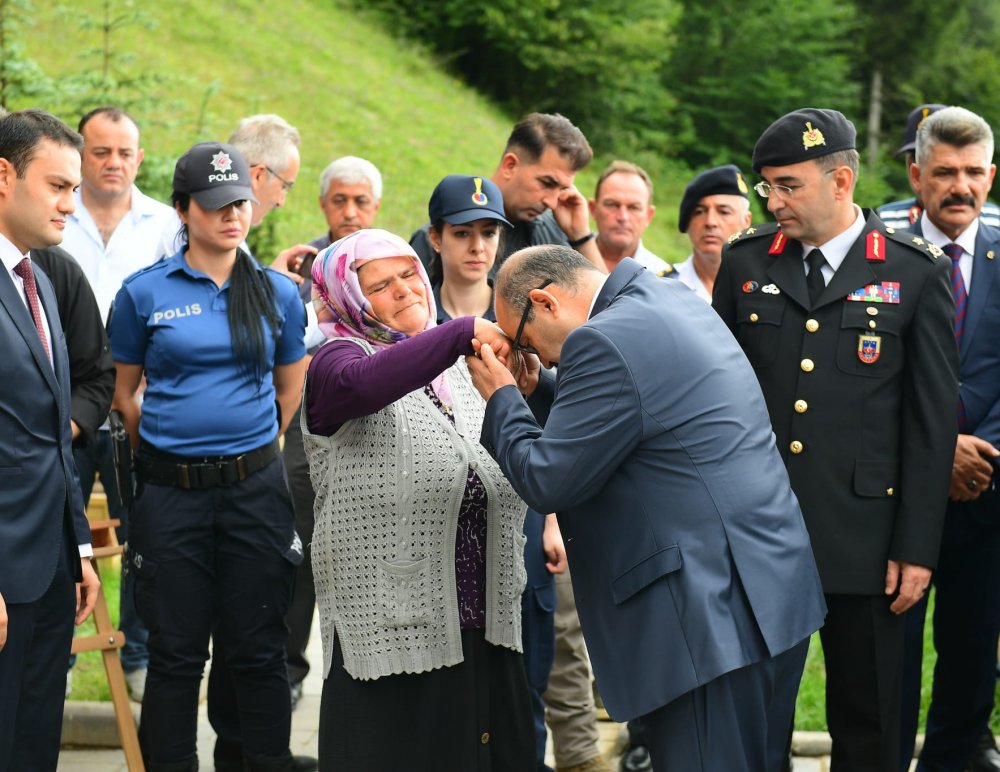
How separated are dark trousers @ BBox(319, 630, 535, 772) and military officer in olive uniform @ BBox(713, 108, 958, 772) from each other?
1.11 m

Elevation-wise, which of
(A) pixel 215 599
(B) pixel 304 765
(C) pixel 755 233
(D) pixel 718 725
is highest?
(C) pixel 755 233

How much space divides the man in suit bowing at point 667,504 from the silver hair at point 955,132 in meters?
1.96

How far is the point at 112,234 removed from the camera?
5738 millimetres

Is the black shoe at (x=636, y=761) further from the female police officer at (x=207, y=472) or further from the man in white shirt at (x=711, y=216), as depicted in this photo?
the man in white shirt at (x=711, y=216)

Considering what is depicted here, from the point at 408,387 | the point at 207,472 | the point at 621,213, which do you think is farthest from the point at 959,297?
the point at 207,472

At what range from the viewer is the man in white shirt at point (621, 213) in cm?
586

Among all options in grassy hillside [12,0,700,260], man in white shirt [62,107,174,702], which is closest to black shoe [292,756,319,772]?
man in white shirt [62,107,174,702]

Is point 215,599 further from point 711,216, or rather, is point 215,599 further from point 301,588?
point 711,216

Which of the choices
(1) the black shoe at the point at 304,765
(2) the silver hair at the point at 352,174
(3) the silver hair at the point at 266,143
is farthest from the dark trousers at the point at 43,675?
(2) the silver hair at the point at 352,174

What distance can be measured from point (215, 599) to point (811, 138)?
8.61 ft

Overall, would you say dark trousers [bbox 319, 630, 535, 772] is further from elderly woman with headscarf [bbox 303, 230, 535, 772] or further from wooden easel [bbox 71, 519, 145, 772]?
wooden easel [bbox 71, 519, 145, 772]

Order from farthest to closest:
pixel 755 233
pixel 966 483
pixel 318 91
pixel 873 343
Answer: pixel 318 91, pixel 966 483, pixel 755 233, pixel 873 343

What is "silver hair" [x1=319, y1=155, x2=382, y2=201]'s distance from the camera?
20.6 ft

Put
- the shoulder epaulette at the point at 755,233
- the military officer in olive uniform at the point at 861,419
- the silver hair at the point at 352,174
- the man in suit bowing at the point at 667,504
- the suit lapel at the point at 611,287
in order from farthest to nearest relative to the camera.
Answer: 1. the silver hair at the point at 352,174
2. the shoulder epaulette at the point at 755,233
3. the military officer in olive uniform at the point at 861,419
4. the suit lapel at the point at 611,287
5. the man in suit bowing at the point at 667,504
